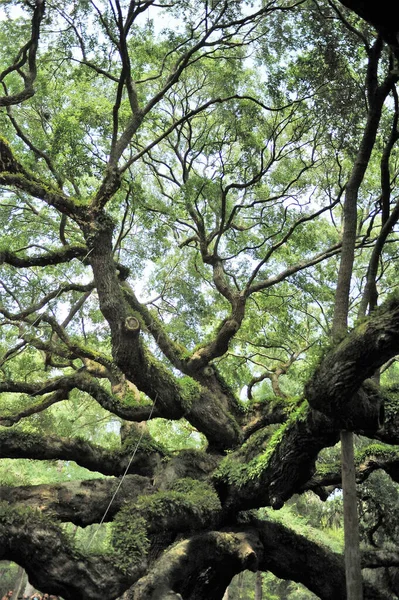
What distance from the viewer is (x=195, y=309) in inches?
471

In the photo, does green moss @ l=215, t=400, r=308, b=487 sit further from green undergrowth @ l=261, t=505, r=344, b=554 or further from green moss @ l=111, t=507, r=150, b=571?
green undergrowth @ l=261, t=505, r=344, b=554

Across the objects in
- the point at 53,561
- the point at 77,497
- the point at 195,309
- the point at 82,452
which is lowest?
the point at 53,561

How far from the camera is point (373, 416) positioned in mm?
5328

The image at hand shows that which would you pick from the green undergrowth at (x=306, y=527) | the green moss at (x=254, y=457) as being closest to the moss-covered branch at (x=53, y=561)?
the green moss at (x=254, y=457)

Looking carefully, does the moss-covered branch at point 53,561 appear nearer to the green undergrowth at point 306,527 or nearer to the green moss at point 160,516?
the green moss at point 160,516

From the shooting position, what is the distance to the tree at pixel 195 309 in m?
5.68

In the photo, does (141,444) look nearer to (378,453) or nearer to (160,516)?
(160,516)

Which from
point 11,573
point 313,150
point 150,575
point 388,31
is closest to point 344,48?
point 313,150

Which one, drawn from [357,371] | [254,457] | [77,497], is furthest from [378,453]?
[77,497]

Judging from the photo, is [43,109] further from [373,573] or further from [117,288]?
[373,573]

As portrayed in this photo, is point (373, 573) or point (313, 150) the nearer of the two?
point (373, 573)

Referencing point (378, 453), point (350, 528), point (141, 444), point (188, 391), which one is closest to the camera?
point (350, 528)

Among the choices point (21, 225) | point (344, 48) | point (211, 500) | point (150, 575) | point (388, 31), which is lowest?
point (150, 575)

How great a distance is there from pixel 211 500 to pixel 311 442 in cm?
196
